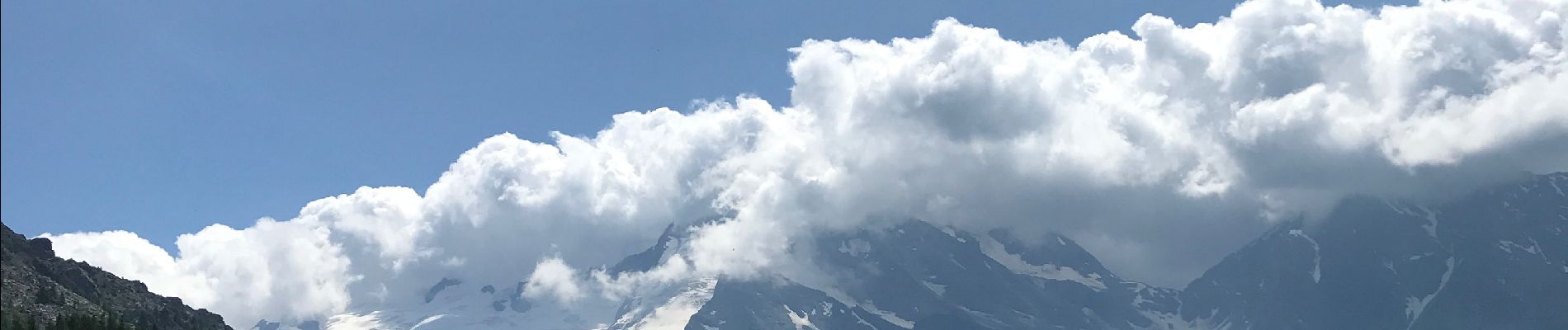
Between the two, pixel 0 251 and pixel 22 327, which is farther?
pixel 22 327

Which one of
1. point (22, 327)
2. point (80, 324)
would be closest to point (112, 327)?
point (80, 324)

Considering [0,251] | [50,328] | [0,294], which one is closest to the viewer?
[0,251]

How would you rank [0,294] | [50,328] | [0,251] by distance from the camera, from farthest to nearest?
[50,328], [0,294], [0,251]

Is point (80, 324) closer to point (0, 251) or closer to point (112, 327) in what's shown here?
point (112, 327)

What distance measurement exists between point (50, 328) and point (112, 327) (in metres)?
7.43

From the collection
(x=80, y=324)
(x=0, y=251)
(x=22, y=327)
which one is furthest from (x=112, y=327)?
(x=0, y=251)

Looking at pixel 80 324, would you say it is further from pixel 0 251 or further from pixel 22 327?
pixel 0 251

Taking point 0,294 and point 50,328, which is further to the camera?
point 50,328

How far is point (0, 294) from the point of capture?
179625 mm

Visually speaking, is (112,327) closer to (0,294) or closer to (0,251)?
(0,294)

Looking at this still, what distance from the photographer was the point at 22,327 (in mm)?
179750

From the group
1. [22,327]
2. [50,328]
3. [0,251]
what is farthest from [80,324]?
[0,251]

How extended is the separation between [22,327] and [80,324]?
1825 cm

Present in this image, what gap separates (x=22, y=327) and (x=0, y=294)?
4676 millimetres
